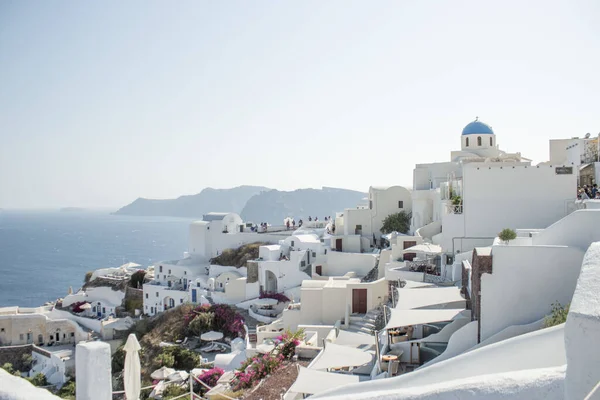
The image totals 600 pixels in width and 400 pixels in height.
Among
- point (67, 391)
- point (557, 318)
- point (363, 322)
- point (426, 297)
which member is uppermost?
point (557, 318)

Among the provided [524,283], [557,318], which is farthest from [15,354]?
[557,318]

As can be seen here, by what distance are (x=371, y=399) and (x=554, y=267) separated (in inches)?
299

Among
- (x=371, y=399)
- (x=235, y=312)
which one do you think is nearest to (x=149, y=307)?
(x=235, y=312)

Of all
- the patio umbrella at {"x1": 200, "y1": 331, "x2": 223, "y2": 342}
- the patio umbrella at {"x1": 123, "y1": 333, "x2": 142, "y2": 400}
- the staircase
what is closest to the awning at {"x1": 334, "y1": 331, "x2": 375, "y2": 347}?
the staircase

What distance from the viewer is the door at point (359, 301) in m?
23.0

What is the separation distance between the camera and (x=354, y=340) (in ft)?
57.5

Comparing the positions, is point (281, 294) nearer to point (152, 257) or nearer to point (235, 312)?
point (235, 312)

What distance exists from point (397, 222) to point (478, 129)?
339 inches

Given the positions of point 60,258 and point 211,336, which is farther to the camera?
point 60,258

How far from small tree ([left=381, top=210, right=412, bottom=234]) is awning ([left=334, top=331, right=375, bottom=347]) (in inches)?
752

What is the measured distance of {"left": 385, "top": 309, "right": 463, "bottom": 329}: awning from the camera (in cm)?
1284

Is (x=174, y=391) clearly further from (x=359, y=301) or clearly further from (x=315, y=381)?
(x=315, y=381)

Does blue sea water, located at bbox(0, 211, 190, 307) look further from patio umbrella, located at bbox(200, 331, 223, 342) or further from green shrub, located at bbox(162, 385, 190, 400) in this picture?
green shrub, located at bbox(162, 385, 190, 400)

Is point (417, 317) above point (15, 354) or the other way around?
above
